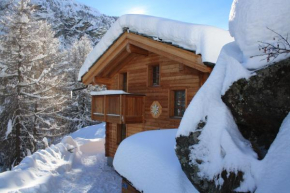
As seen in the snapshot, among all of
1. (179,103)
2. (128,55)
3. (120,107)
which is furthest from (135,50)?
(179,103)

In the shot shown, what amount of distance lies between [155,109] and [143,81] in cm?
161

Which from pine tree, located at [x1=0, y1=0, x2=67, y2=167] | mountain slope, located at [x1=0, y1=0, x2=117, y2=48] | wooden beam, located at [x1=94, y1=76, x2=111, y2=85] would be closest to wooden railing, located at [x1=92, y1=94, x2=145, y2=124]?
wooden beam, located at [x1=94, y1=76, x2=111, y2=85]

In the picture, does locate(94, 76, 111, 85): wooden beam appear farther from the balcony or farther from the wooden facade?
the balcony

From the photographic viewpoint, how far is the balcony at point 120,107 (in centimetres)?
916

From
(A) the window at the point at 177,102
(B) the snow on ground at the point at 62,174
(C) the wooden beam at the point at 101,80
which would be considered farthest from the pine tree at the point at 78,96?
(A) the window at the point at 177,102

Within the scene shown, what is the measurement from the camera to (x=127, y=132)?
11227 millimetres

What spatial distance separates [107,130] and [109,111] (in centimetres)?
301

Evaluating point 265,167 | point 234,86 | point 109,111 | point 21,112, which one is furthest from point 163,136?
point 21,112

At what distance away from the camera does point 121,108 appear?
9125 millimetres

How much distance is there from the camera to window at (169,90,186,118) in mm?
8867

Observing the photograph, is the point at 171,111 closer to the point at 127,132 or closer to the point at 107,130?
the point at 127,132

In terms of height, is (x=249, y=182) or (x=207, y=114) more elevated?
(x=207, y=114)

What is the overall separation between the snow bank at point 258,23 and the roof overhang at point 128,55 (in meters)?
3.10

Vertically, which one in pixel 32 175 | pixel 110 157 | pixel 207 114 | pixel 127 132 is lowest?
pixel 110 157
